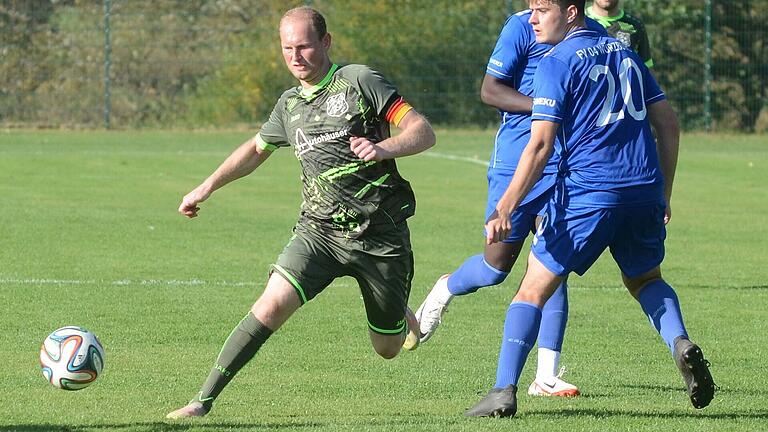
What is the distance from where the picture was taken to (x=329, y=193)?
6.45 metres

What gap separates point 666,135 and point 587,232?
0.71 metres

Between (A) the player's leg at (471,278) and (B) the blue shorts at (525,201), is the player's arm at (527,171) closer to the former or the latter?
(B) the blue shorts at (525,201)

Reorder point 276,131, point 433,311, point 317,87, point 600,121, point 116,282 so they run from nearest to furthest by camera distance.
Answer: point 600,121 → point 317,87 → point 276,131 → point 433,311 → point 116,282

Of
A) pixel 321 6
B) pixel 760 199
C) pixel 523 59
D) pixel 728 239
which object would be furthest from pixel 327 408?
pixel 321 6

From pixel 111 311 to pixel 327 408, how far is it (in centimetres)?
334

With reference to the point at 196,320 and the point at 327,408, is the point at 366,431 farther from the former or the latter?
the point at 196,320

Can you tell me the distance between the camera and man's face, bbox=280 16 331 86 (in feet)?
20.5

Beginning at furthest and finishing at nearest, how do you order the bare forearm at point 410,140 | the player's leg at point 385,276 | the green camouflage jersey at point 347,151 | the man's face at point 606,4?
1. the man's face at point 606,4
2. the player's leg at point 385,276
3. the green camouflage jersey at point 347,151
4. the bare forearm at point 410,140

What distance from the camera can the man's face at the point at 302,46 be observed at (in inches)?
246

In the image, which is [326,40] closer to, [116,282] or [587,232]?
[587,232]

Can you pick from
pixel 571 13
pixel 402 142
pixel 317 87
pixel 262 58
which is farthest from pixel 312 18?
pixel 262 58

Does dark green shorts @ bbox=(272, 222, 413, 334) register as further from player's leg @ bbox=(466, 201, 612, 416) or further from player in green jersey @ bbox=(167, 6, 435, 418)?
player's leg @ bbox=(466, 201, 612, 416)

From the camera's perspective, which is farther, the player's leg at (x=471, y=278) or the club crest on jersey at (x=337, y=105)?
the player's leg at (x=471, y=278)

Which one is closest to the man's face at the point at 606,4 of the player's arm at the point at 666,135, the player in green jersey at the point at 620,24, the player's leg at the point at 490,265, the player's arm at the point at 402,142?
the player in green jersey at the point at 620,24
